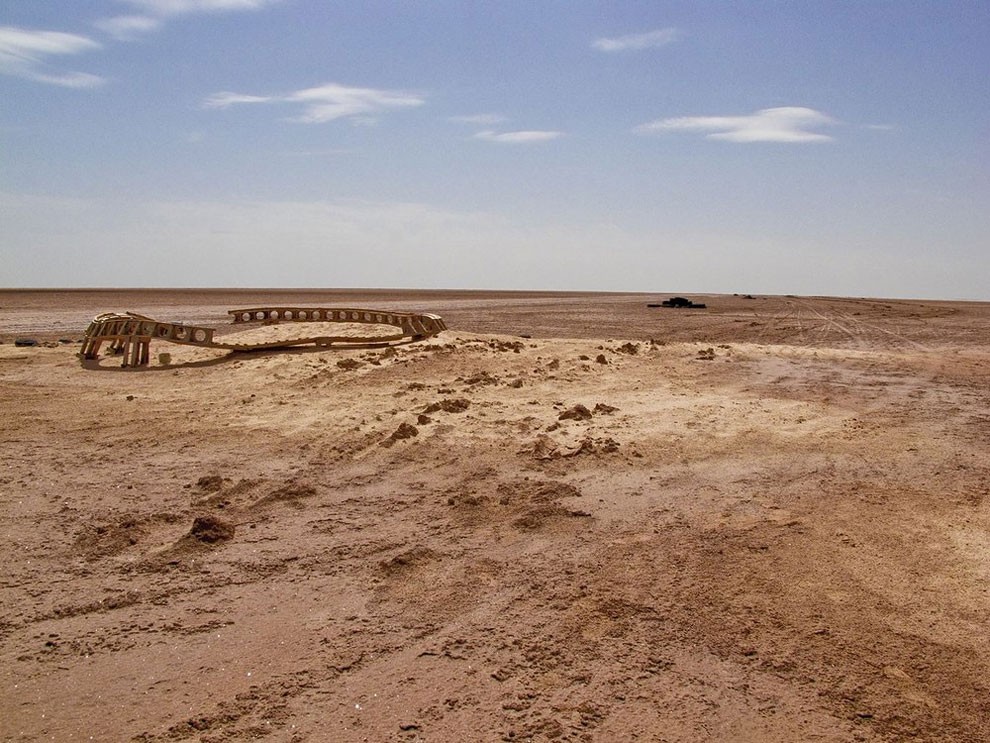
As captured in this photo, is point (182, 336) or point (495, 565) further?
point (182, 336)

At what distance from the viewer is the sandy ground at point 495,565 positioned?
9.83 ft

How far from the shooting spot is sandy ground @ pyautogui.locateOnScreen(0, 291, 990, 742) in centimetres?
300

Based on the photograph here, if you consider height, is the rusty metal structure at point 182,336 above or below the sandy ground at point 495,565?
above

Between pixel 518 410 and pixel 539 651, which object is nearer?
pixel 539 651

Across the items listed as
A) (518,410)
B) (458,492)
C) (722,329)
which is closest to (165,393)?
(518,410)

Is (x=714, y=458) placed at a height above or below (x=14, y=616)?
above

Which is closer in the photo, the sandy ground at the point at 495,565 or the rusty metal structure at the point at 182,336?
the sandy ground at the point at 495,565

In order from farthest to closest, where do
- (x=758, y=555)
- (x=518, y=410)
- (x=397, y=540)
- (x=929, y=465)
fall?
(x=518, y=410) → (x=929, y=465) → (x=397, y=540) → (x=758, y=555)

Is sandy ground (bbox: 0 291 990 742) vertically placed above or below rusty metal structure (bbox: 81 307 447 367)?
below

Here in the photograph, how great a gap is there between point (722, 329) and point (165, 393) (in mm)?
15577

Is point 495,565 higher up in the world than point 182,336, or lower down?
lower down

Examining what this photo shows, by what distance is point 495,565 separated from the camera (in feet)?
13.8

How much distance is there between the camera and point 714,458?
607 cm

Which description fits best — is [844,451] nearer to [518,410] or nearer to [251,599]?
[518,410]
